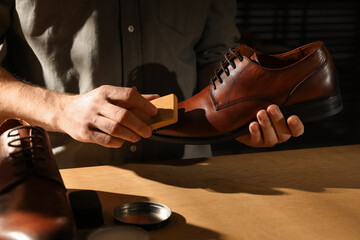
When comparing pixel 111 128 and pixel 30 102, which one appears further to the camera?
pixel 30 102

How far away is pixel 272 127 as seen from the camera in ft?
3.72

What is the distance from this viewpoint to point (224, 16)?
1570 millimetres

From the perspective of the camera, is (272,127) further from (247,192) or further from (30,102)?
(30,102)

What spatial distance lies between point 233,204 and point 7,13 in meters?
0.87

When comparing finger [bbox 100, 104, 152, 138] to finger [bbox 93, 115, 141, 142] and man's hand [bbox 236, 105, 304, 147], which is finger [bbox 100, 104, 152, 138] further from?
man's hand [bbox 236, 105, 304, 147]

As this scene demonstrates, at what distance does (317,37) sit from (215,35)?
77.5 inches

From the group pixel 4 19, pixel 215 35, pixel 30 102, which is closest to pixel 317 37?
pixel 215 35

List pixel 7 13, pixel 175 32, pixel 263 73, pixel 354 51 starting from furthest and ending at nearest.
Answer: pixel 354 51
pixel 175 32
pixel 7 13
pixel 263 73

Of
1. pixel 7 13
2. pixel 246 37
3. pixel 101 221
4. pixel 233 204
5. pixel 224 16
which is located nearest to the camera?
pixel 101 221

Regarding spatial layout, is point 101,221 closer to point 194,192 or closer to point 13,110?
point 194,192

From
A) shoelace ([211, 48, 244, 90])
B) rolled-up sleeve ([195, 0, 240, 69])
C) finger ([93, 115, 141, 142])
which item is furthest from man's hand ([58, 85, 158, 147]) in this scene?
rolled-up sleeve ([195, 0, 240, 69])

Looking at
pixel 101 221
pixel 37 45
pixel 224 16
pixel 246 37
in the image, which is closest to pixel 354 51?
pixel 246 37

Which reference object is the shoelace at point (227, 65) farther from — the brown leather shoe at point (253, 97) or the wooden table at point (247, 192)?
the wooden table at point (247, 192)

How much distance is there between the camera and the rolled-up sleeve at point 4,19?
1269mm
